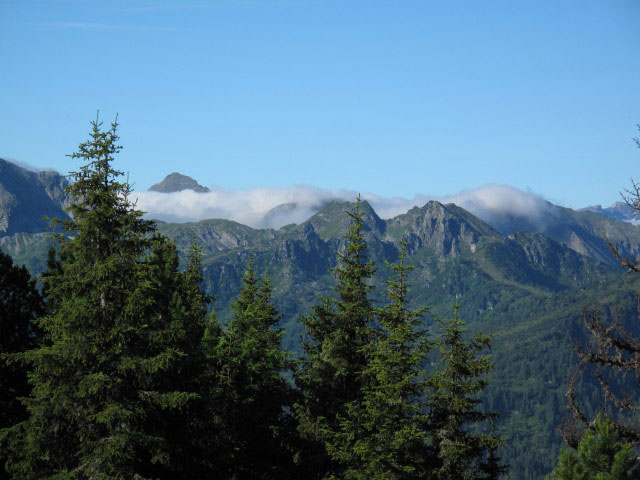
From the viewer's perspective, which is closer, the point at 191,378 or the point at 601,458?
the point at 601,458

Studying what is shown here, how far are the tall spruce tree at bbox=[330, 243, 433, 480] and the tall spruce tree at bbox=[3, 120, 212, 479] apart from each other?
35.7 ft

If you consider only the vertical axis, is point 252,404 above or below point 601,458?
below

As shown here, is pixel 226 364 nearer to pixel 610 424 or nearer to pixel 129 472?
pixel 129 472

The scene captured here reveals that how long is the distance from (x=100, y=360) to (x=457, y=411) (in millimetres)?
17941

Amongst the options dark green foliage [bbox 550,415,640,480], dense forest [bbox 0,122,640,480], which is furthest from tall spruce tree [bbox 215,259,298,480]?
dark green foliage [bbox 550,415,640,480]

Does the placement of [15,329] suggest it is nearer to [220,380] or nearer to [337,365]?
[220,380]

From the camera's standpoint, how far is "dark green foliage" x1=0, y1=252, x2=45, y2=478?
92.5ft

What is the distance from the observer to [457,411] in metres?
31.4

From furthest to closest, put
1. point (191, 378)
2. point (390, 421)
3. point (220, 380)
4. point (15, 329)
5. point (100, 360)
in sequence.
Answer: point (220, 380)
point (15, 329)
point (390, 421)
point (191, 378)
point (100, 360)

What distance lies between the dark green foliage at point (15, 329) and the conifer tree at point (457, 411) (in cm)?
1854

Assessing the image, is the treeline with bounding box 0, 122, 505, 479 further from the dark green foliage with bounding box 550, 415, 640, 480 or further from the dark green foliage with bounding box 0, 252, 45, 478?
the dark green foliage with bounding box 550, 415, 640, 480

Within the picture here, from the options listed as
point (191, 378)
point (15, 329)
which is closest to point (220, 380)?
point (191, 378)

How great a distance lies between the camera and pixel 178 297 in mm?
32344

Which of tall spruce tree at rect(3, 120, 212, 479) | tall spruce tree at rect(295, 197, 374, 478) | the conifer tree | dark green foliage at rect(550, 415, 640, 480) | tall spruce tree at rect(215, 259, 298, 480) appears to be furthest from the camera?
tall spruce tree at rect(295, 197, 374, 478)
